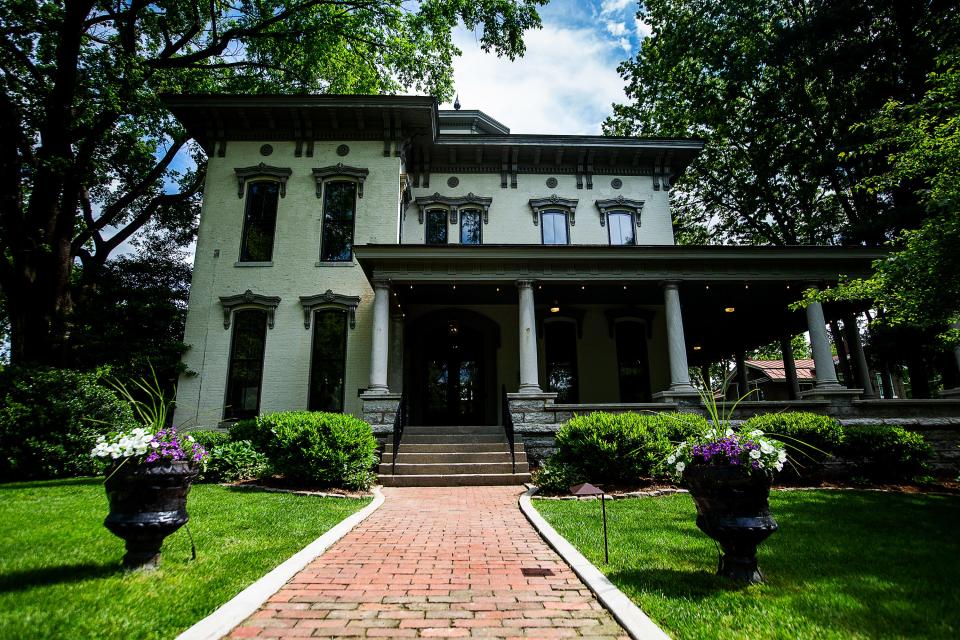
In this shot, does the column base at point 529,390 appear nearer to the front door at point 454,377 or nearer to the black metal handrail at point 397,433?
the black metal handrail at point 397,433

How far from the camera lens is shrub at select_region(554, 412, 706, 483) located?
29.4ft

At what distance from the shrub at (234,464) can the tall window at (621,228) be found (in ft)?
40.3

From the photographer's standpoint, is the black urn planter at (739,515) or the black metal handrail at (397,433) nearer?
the black urn planter at (739,515)

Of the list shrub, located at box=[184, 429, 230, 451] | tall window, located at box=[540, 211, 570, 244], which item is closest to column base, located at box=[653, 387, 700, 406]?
tall window, located at box=[540, 211, 570, 244]

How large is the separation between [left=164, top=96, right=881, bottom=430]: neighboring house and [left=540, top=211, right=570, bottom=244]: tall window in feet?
0.17

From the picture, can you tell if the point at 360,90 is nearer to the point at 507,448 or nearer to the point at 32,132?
the point at 32,132

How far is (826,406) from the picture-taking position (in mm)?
11836

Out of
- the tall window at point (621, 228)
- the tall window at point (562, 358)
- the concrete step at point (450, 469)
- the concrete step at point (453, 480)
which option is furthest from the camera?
the tall window at point (621, 228)

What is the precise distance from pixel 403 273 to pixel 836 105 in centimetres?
1734

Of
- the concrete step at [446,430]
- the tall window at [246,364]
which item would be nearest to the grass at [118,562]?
the concrete step at [446,430]

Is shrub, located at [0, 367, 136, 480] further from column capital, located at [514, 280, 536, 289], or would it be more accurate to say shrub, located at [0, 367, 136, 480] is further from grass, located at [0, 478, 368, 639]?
column capital, located at [514, 280, 536, 289]

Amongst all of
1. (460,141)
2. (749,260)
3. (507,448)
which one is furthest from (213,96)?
(749,260)

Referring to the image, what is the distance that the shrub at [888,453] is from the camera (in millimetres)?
9500

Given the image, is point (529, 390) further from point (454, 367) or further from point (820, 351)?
point (820, 351)
